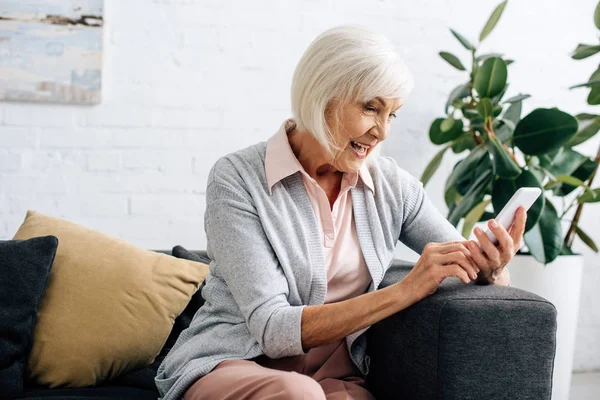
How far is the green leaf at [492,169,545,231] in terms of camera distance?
231 cm

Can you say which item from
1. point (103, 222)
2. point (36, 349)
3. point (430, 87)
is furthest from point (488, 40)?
point (36, 349)

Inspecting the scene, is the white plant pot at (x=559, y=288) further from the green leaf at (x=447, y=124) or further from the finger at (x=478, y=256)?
the finger at (x=478, y=256)

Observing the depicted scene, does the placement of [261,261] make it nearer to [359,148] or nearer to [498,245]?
[359,148]

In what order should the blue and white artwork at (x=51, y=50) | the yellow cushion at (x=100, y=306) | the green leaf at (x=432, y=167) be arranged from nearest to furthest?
1. the yellow cushion at (x=100, y=306)
2. the blue and white artwork at (x=51, y=50)
3. the green leaf at (x=432, y=167)

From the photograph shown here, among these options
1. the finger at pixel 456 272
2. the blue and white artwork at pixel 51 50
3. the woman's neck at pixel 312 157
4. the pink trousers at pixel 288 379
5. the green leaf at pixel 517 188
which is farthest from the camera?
the blue and white artwork at pixel 51 50

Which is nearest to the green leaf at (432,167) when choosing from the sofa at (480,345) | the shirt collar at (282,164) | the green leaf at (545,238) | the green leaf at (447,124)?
the green leaf at (447,124)

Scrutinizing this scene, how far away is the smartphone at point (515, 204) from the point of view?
4.70 ft

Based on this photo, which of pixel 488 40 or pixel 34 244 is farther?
pixel 488 40

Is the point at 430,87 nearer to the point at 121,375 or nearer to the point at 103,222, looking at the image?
the point at 103,222

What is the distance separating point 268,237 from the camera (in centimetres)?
158

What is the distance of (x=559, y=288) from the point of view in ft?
8.48

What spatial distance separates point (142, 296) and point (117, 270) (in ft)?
0.32

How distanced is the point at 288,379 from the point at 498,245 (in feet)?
1.70

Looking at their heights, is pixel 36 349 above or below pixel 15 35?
below
